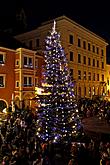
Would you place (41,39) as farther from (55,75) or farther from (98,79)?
(55,75)

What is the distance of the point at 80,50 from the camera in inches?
1698

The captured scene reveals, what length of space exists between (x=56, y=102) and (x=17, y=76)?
56.7ft

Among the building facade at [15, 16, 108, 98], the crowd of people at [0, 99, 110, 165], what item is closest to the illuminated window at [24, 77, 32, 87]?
the building facade at [15, 16, 108, 98]

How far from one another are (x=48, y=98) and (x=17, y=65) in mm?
17240

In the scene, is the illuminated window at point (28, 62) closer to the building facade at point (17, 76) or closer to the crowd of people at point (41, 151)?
the building facade at point (17, 76)

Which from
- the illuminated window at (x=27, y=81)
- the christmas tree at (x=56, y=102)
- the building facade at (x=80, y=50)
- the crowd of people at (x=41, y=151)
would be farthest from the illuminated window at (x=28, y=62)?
the crowd of people at (x=41, y=151)

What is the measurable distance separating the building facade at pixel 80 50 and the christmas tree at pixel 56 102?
1939 centimetres

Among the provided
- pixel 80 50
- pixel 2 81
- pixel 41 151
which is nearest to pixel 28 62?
pixel 2 81

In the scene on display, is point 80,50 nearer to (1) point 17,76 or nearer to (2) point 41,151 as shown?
(1) point 17,76

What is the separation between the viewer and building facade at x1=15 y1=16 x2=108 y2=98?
129 feet

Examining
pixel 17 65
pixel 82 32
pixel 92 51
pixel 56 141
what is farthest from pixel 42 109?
pixel 92 51

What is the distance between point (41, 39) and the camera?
4047 cm

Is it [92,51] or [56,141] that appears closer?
[56,141]

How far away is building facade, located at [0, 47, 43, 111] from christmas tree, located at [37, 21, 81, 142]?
14.2 meters
